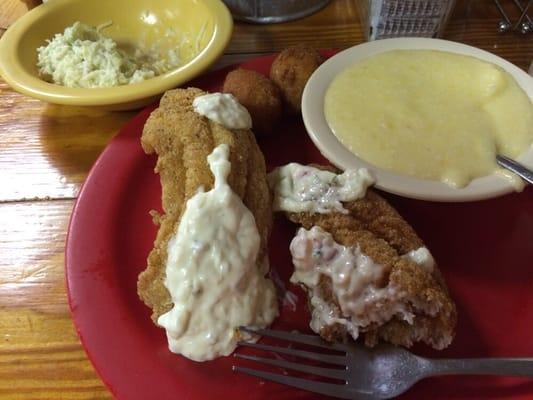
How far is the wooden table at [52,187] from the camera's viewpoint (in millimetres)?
1111

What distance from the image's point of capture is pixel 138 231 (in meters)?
1.31

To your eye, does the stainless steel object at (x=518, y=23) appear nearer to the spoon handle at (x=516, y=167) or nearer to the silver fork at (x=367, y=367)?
the spoon handle at (x=516, y=167)

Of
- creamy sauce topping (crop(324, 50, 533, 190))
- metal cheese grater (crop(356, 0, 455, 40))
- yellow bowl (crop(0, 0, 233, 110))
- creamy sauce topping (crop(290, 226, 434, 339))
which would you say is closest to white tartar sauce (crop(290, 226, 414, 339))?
creamy sauce topping (crop(290, 226, 434, 339))

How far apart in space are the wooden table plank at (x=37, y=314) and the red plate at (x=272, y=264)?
82 millimetres

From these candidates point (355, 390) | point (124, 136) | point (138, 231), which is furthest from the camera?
point (124, 136)

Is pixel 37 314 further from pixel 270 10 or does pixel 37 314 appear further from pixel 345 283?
pixel 270 10

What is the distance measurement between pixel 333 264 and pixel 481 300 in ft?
1.20

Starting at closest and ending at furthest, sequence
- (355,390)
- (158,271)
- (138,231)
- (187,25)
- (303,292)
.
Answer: (355,390) → (158,271) → (303,292) → (138,231) → (187,25)

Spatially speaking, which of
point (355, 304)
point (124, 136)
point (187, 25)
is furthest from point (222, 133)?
point (187, 25)

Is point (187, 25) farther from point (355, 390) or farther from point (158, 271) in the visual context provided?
point (355, 390)

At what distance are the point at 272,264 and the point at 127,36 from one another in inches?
43.5

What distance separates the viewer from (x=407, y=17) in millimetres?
1832

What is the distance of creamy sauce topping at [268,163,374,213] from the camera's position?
1184 millimetres

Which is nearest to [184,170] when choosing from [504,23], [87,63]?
[87,63]
